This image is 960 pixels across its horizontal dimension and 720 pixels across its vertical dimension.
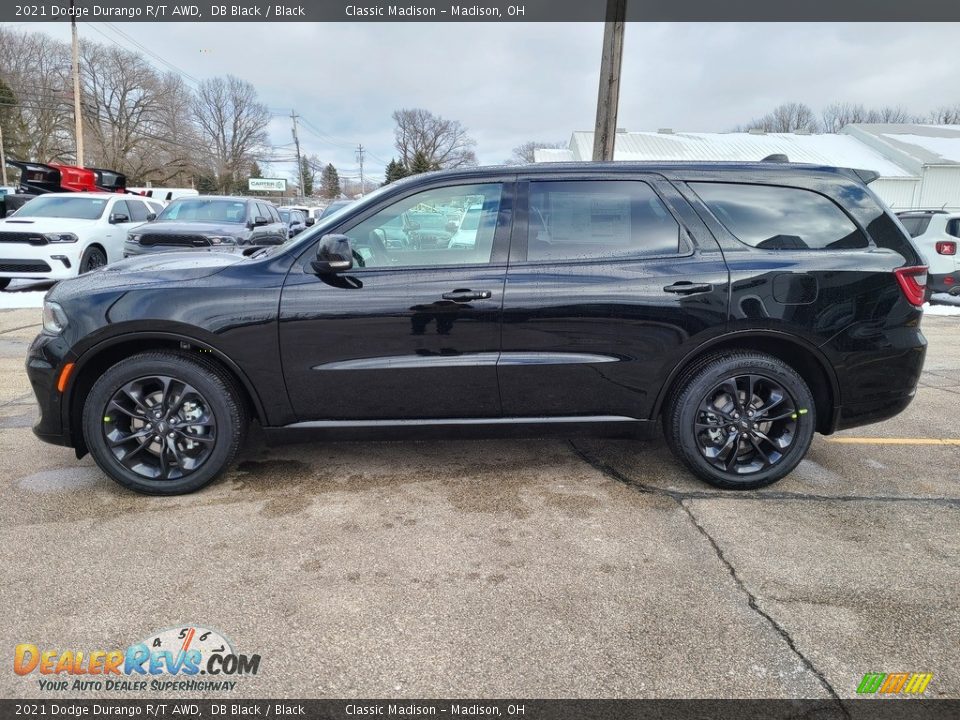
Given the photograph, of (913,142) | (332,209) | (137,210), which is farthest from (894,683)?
(913,142)

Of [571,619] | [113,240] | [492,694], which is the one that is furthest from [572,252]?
[113,240]

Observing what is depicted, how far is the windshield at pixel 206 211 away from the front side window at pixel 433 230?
27.8 feet

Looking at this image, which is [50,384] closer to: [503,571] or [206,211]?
[503,571]

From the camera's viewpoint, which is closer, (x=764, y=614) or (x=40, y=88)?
(x=764, y=614)

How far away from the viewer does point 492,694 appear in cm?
195

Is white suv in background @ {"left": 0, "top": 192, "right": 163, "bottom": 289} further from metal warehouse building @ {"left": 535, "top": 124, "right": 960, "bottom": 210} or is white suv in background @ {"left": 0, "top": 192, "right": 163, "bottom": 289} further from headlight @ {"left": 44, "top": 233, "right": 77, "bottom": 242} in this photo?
metal warehouse building @ {"left": 535, "top": 124, "right": 960, "bottom": 210}

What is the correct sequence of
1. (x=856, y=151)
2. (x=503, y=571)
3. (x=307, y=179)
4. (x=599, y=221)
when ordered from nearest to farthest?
(x=503, y=571)
(x=599, y=221)
(x=856, y=151)
(x=307, y=179)

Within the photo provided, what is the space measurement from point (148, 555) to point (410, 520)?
1.21 m

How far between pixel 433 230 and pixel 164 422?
178 cm

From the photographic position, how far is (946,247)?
1103cm

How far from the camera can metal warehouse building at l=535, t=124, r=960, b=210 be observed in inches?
1221

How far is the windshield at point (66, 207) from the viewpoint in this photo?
425 inches

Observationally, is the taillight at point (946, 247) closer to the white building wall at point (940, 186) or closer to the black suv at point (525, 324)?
the black suv at point (525, 324)

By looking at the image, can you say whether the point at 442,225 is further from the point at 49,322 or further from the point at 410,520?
the point at 49,322
